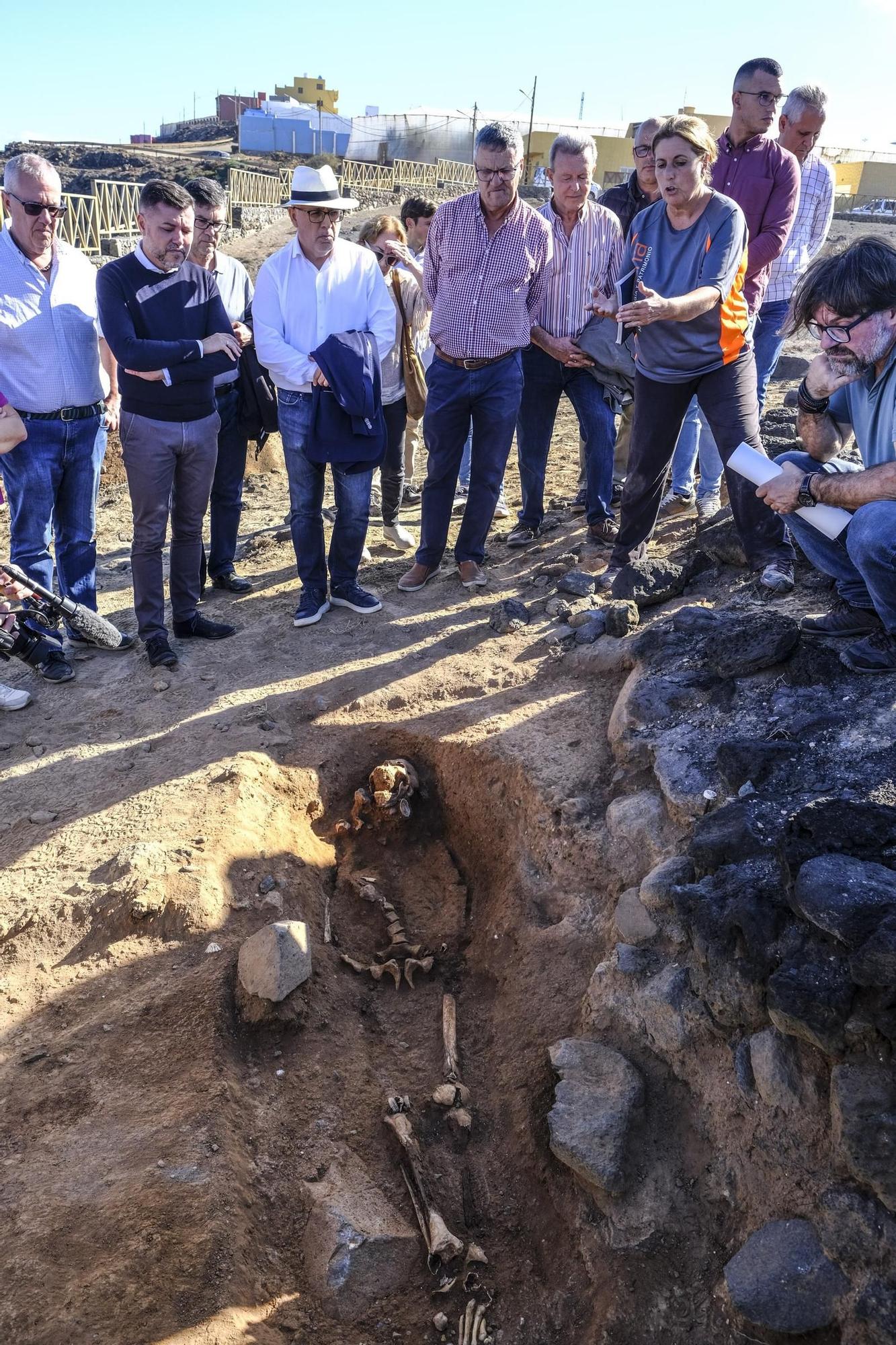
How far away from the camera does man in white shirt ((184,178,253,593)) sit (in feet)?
16.6

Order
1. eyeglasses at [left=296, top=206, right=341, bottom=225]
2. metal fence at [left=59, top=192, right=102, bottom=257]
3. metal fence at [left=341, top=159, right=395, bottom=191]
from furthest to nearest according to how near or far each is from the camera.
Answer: metal fence at [left=341, top=159, right=395, bottom=191] → metal fence at [left=59, top=192, right=102, bottom=257] → eyeglasses at [left=296, top=206, right=341, bottom=225]

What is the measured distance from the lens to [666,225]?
4.38 metres

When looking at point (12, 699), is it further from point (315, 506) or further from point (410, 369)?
point (410, 369)

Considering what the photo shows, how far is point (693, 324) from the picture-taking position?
4.30 metres

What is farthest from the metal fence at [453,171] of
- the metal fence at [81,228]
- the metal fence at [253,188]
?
the metal fence at [81,228]

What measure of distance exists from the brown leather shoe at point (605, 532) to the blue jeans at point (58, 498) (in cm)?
287

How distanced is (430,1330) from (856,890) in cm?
170

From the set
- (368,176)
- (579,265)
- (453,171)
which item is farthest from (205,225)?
(453,171)

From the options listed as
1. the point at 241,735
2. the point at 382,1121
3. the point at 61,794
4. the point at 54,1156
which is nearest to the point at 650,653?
the point at 241,735

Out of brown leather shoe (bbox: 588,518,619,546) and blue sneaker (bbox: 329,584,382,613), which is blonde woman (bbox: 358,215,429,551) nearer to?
blue sneaker (bbox: 329,584,382,613)

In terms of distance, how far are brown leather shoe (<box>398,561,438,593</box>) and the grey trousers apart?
123cm

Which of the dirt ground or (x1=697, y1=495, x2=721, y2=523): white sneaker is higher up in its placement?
(x1=697, y1=495, x2=721, y2=523): white sneaker

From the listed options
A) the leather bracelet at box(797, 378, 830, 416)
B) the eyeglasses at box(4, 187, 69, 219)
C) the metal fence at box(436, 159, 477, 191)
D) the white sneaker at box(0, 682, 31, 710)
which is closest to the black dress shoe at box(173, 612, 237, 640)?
the white sneaker at box(0, 682, 31, 710)

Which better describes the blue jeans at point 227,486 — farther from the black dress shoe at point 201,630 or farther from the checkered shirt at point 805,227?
the checkered shirt at point 805,227
